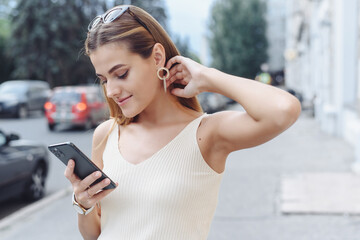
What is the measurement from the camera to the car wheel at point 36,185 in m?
7.09

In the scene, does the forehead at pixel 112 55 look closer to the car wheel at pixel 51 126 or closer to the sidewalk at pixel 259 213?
the sidewalk at pixel 259 213

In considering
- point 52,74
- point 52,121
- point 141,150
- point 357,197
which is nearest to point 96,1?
point 52,74

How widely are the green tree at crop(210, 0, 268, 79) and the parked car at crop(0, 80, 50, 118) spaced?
99.8 feet

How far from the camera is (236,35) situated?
52.9 metres

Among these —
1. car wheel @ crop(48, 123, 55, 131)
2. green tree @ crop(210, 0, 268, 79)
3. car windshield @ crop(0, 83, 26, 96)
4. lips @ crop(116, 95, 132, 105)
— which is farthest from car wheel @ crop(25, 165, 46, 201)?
green tree @ crop(210, 0, 268, 79)

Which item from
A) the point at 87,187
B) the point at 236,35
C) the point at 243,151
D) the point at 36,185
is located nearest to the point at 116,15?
the point at 87,187

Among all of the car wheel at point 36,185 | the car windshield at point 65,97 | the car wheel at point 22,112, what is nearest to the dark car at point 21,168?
the car wheel at point 36,185

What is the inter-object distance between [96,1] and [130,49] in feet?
118

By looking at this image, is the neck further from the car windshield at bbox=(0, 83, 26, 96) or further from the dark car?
the car windshield at bbox=(0, 83, 26, 96)

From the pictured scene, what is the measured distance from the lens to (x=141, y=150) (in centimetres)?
189

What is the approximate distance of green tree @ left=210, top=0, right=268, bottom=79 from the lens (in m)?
52.5

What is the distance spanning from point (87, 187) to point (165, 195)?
0.31m

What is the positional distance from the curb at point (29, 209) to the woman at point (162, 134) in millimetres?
4362

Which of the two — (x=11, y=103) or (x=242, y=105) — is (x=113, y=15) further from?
(x=11, y=103)
